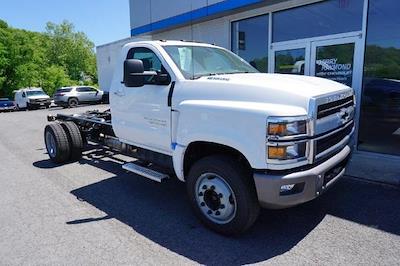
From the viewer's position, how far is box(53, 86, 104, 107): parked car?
89.8 ft

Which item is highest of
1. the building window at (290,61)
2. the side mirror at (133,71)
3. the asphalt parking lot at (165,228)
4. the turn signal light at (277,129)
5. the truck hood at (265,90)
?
the building window at (290,61)

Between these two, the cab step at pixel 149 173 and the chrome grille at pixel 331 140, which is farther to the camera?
the cab step at pixel 149 173

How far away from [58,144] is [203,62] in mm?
3748

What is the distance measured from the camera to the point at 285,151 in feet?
10.3

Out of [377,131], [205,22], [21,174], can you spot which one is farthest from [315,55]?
[21,174]

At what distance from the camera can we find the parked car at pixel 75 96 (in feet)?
89.8

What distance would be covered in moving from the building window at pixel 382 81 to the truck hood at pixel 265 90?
366cm

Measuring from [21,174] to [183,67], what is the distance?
162 inches

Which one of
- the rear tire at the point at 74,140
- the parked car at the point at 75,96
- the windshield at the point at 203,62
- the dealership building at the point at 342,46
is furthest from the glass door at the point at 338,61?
the parked car at the point at 75,96

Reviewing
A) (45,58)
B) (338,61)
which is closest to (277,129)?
(338,61)

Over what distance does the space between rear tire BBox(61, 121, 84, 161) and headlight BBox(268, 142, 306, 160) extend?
4.85m

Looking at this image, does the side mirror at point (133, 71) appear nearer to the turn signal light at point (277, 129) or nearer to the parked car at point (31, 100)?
the turn signal light at point (277, 129)

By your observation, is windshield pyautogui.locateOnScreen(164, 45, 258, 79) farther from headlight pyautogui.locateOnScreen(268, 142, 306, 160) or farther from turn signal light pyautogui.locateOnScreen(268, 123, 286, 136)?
headlight pyautogui.locateOnScreen(268, 142, 306, 160)

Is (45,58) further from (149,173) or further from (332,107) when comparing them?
(332,107)
